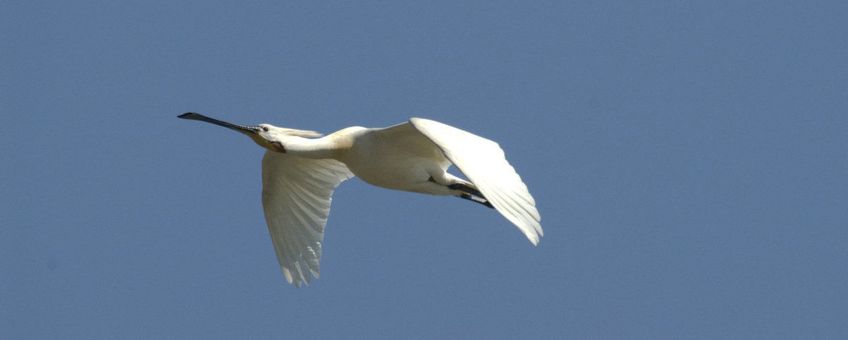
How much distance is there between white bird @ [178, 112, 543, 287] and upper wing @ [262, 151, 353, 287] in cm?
1

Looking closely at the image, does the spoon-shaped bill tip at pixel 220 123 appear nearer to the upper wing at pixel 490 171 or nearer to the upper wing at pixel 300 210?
the upper wing at pixel 300 210

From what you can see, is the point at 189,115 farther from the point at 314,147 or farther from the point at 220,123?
the point at 314,147

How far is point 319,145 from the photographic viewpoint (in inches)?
550

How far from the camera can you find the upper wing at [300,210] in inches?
620

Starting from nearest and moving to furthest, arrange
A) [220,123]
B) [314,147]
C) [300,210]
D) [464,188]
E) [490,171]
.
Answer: [490,171], [464,188], [314,147], [220,123], [300,210]

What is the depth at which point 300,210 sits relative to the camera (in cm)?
1585

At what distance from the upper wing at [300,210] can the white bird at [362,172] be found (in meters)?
0.01

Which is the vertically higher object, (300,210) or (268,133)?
(268,133)

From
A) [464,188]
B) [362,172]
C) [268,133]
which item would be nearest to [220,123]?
[268,133]

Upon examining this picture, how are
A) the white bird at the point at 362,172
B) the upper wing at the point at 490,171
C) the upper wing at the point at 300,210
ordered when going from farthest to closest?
1. the upper wing at the point at 300,210
2. the white bird at the point at 362,172
3. the upper wing at the point at 490,171

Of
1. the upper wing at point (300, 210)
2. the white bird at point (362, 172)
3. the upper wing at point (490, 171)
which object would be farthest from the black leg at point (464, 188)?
the upper wing at point (300, 210)

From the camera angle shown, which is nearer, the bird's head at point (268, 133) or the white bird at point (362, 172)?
the white bird at point (362, 172)

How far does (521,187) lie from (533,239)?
1.14m

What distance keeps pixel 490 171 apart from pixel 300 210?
4163mm
